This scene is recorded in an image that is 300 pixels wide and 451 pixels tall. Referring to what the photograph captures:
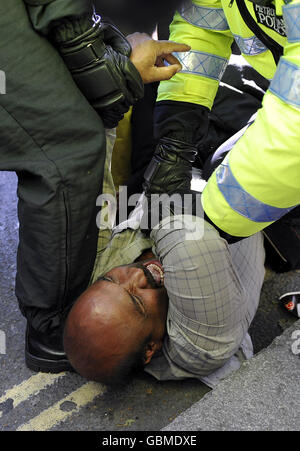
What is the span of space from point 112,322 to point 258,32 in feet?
3.75

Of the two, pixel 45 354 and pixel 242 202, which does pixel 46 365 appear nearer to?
pixel 45 354

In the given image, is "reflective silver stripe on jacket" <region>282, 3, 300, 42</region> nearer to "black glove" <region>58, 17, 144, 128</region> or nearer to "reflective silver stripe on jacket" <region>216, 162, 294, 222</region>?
"reflective silver stripe on jacket" <region>216, 162, 294, 222</region>

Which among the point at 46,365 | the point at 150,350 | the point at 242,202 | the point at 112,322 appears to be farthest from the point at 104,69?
the point at 46,365

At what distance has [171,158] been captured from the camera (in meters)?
2.42

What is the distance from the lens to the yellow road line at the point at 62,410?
78.3 inches

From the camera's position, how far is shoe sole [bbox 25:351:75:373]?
220cm

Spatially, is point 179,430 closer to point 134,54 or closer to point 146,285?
point 146,285

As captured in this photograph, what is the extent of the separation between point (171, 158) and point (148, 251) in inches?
17.3

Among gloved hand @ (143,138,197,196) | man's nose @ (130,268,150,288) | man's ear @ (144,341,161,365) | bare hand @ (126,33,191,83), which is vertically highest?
bare hand @ (126,33,191,83)

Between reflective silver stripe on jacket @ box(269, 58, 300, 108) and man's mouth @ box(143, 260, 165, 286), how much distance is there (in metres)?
0.82

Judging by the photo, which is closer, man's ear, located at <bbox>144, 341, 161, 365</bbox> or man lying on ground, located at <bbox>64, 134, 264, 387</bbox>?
man lying on ground, located at <bbox>64, 134, 264, 387</bbox>

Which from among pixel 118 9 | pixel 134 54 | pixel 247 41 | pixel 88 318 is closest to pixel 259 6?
pixel 247 41

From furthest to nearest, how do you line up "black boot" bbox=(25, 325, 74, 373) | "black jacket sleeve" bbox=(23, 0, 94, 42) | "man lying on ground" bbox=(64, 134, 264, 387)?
"black boot" bbox=(25, 325, 74, 373)
"man lying on ground" bbox=(64, 134, 264, 387)
"black jacket sleeve" bbox=(23, 0, 94, 42)

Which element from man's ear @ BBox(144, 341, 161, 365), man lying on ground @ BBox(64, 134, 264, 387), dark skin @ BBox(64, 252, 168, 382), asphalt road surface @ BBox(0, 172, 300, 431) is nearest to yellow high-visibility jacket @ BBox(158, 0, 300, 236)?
man lying on ground @ BBox(64, 134, 264, 387)
